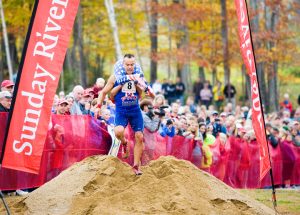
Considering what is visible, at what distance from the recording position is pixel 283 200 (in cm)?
1848

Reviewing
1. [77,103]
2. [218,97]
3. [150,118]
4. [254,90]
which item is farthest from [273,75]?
[254,90]

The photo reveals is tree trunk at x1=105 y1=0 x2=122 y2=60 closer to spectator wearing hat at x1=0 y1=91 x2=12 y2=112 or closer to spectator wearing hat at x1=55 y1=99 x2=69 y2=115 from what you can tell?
spectator wearing hat at x1=55 y1=99 x2=69 y2=115

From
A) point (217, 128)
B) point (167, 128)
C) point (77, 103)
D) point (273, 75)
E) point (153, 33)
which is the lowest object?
point (167, 128)

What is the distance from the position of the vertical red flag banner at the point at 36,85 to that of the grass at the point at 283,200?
5845 mm

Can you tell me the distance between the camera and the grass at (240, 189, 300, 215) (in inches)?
644

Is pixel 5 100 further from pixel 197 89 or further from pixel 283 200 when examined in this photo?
pixel 197 89

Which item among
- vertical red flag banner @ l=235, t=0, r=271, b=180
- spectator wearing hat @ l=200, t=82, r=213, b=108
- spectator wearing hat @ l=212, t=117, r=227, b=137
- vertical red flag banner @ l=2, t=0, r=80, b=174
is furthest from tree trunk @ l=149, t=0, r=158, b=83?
vertical red flag banner @ l=2, t=0, r=80, b=174

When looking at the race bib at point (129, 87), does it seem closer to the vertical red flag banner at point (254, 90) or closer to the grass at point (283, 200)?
the vertical red flag banner at point (254, 90)

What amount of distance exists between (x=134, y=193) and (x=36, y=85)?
2.68 meters

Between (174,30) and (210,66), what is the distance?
3.51m

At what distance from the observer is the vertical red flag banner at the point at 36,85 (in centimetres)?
1175

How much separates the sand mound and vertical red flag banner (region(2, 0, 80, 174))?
1480 mm

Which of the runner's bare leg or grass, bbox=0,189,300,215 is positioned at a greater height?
the runner's bare leg

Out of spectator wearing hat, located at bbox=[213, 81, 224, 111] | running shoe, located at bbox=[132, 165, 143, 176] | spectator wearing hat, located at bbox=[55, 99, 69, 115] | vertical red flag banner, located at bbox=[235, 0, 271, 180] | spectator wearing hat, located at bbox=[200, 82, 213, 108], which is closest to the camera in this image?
running shoe, located at bbox=[132, 165, 143, 176]
